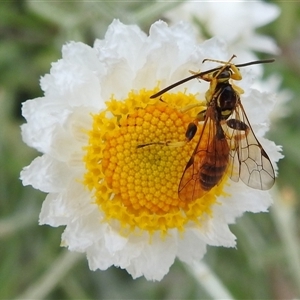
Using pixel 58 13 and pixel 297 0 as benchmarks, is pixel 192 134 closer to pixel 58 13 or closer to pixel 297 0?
pixel 58 13

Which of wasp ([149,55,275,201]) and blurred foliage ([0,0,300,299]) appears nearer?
wasp ([149,55,275,201])

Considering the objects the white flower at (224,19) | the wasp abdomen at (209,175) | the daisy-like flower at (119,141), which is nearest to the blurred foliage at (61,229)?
the white flower at (224,19)

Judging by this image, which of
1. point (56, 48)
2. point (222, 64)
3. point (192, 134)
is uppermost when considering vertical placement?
point (56, 48)

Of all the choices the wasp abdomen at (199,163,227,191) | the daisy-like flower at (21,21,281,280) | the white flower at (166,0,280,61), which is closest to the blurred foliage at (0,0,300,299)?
the white flower at (166,0,280,61)

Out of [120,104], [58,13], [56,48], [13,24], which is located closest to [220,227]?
[120,104]

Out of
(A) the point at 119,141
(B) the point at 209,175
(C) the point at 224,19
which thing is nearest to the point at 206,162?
(B) the point at 209,175

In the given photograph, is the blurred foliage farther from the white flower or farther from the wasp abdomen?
the wasp abdomen

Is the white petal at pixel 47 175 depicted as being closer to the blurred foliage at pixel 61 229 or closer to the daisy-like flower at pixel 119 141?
the daisy-like flower at pixel 119 141
